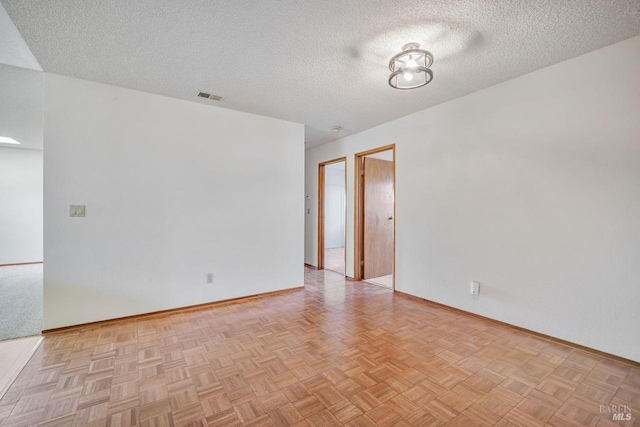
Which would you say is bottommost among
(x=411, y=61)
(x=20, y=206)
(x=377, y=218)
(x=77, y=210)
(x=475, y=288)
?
(x=475, y=288)

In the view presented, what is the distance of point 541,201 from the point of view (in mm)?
2426

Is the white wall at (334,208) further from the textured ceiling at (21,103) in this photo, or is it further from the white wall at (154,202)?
the textured ceiling at (21,103)

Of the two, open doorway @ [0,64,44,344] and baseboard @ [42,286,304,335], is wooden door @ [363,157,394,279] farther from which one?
open doorway @ [0,64,44,344]

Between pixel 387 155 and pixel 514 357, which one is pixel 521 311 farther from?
pixel 387 155

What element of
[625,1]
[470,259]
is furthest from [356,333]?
[625,1]

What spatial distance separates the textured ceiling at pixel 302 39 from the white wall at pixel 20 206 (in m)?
4.89

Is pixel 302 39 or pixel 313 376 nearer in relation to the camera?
pixel 313 376

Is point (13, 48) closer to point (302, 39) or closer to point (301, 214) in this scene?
point (302, 39)

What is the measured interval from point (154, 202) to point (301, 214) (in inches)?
72.9

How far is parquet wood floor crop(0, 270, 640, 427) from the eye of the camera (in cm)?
150

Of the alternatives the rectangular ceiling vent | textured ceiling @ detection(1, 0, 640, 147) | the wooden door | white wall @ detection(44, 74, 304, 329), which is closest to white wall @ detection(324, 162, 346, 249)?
the wooden door

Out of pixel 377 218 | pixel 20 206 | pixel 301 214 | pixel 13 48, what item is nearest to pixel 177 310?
pixel 301 214

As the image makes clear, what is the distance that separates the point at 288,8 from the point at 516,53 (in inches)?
72.2

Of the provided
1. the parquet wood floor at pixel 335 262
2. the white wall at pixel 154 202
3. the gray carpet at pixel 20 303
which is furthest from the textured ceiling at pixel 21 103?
the parquet wood floor at pixel 335 262
